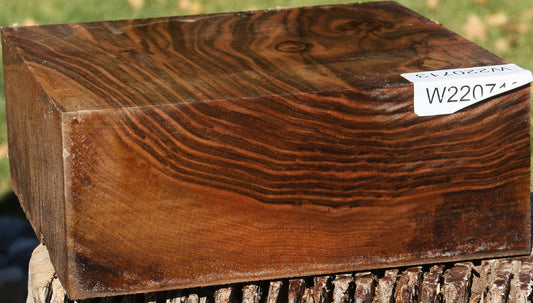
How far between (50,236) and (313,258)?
511 mm

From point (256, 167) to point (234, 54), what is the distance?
0.36 meters

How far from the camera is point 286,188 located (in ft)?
5.15

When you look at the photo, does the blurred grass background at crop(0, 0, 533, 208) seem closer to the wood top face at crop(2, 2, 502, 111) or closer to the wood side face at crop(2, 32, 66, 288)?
the wood top face at crop(2, 2, 502, 111)

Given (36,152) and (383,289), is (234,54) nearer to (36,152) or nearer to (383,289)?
(36,152)

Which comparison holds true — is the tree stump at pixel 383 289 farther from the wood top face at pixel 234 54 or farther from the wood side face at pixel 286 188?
the wood top face at pixel 234 54

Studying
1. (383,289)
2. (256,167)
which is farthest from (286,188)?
(383,289)

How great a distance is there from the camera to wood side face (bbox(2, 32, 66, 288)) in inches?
59.9

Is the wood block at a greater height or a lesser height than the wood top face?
lesser

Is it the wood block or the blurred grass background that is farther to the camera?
the blurred grass background

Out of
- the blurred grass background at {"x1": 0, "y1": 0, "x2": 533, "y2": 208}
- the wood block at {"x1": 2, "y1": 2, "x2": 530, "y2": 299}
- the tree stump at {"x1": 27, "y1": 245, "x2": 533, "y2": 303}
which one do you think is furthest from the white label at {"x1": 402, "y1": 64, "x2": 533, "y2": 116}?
the blurred grass background at {"x1": 0, "y1": 0, "x2": 533, "y2": 208}

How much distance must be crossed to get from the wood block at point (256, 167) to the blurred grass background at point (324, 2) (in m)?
1.90

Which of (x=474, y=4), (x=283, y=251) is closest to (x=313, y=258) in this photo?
(x=283, y=251)

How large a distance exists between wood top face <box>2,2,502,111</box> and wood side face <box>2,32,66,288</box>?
41 mm

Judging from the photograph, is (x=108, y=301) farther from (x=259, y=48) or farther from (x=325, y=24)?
(x=325, y=24)
